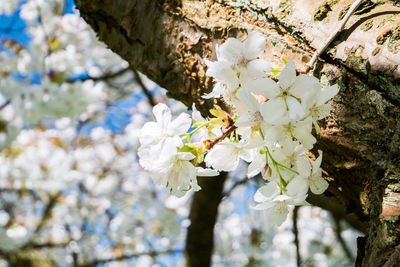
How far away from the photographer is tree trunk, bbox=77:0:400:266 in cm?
60

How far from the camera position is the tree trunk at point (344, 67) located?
60cm

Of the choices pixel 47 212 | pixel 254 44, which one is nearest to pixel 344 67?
pixel 254 44

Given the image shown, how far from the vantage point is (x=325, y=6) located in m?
0.72

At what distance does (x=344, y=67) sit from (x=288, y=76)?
0.21 metres

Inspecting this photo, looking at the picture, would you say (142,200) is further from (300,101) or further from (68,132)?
(300,101)

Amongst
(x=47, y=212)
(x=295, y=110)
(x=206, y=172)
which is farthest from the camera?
(x=47, y=212)

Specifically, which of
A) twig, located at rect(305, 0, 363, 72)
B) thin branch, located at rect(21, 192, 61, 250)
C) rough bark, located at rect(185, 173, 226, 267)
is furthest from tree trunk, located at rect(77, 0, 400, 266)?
thin branch, located at rect(21, 192, 61, 250)

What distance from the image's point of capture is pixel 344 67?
0.64m

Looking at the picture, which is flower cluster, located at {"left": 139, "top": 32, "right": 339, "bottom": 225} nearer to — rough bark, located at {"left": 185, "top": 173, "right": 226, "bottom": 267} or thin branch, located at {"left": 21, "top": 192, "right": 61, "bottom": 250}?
rough bark, located at {"left": 185, "top": 173, "right": 226, "bottom": 267}

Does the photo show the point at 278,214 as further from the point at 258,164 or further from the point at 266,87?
the point at 266,87

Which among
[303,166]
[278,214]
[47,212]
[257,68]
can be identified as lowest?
[47,212]

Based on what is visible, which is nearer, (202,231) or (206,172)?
(206,172)

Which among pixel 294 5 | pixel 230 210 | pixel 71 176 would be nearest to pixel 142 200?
pixel 71 176

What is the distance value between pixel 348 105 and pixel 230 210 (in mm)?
5619
